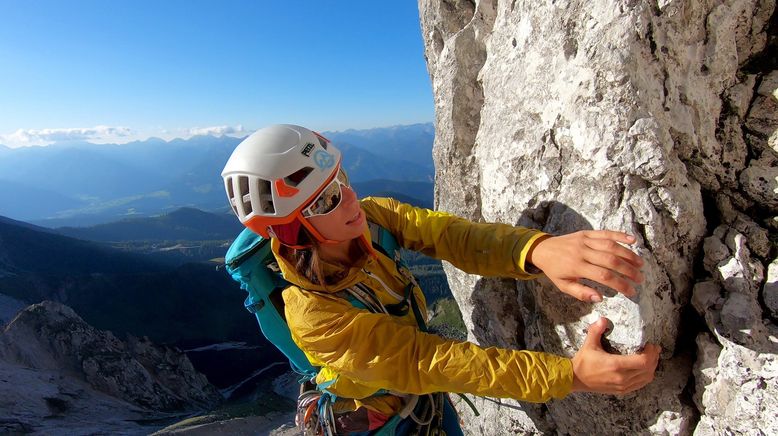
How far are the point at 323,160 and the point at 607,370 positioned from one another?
257 cm

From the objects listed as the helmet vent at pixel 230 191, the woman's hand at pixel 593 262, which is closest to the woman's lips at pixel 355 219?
the helmet vent at pixel 230 191

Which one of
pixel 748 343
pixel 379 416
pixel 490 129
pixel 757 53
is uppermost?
pixel 757 53

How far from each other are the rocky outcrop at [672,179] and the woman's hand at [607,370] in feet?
0.59

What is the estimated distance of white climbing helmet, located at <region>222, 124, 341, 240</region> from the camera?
3365 mm

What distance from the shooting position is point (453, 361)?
2.88 meters

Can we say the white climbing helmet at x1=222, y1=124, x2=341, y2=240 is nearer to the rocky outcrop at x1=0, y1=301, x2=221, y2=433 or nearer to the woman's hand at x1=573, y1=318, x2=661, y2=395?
the woman's hand at x1=573, y1=318, x2=661, y2=395

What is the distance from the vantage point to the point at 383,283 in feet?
12.9

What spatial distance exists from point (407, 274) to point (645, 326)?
209cm

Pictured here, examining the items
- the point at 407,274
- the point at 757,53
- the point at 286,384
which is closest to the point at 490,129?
the point at 407,274

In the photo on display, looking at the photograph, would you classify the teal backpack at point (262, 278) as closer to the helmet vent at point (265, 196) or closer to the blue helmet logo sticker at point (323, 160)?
the helmet vent at point (265, 196)

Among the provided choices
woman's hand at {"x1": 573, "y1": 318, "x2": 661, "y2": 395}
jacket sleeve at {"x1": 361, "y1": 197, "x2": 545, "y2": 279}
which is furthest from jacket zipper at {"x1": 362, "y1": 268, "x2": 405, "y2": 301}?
woman's hand at {"x1": 573, "y1": 318, "x2": 661, "y2": 395}

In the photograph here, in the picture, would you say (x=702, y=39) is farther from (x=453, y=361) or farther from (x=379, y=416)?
(x=379, y=416)

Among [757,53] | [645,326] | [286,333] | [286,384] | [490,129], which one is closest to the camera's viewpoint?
[645,326]

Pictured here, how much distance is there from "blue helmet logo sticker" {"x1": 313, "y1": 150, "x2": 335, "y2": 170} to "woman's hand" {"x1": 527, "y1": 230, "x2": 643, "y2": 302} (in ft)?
6.06
